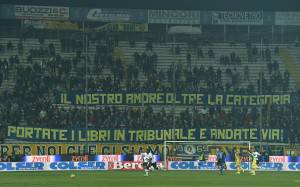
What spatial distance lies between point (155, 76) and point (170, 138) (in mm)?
7412

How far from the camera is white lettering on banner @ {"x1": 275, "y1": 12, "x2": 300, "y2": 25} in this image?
62594mm

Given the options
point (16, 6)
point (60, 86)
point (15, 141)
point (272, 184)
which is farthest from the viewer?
point (16, 6)

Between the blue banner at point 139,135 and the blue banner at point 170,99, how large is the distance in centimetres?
264

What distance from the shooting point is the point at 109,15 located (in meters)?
61.8

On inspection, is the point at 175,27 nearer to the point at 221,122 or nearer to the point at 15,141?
the point at 221,122

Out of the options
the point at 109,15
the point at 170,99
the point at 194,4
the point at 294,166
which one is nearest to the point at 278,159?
the point at 294,166

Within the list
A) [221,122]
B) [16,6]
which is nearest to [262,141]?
[221,122]

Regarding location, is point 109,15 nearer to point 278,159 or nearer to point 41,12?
point 41,12

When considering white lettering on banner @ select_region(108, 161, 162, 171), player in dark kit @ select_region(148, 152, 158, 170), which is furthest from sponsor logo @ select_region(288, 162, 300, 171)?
white lettering on banner @ select_region(108, 161, 162, 171)

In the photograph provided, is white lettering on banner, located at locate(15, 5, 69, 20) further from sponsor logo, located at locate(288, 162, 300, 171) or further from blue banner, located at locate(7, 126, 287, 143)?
sponsor logo, located at locate(288, 162, 300, 171)

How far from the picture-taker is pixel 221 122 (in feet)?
177

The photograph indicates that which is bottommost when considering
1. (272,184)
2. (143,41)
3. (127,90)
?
(272,184)

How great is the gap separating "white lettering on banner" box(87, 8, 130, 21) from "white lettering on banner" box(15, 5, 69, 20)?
255 cm

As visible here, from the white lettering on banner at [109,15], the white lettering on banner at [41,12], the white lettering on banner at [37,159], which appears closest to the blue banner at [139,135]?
the white lettering on banner at [37,159]
